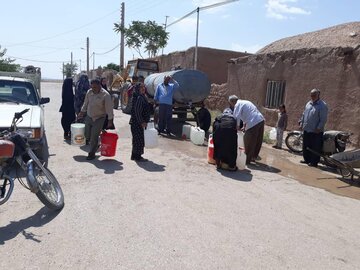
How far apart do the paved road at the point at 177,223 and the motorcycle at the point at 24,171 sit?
0.68 feet

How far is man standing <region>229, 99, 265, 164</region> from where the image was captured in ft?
27.1

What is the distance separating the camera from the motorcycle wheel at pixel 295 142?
10391 millimetres

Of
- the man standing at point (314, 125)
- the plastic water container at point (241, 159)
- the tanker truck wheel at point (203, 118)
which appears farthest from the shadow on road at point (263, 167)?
the tanker truck wheel at point (203, 118)

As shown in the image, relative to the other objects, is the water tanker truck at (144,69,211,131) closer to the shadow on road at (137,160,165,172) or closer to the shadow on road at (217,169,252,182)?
the shadow on road at (137,160,165,172)

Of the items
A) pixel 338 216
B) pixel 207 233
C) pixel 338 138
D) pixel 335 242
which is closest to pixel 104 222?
pixel 207 233

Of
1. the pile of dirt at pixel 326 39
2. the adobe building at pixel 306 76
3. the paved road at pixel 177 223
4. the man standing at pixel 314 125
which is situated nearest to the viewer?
the paved road at pixel 177 223

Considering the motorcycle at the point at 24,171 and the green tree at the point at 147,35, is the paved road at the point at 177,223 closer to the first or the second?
the motorcycle at the point at 24,171

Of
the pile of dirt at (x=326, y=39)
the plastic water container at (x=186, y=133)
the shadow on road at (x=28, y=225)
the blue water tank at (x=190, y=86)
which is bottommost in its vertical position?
the shadow on road at (x=28, y=225)

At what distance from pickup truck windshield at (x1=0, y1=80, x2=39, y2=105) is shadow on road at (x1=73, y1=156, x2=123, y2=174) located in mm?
1519

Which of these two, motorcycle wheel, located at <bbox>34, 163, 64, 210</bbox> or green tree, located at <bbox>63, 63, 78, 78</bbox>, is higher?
green tree, located at <bbox>63, 63, 78, 78</bbox>

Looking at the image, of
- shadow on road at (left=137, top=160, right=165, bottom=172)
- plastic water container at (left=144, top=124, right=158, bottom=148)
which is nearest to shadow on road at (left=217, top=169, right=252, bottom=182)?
shadow on road at (left=137, top=160, right=165, bottom=172)

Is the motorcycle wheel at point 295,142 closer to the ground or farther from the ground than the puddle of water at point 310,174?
farther from the ground

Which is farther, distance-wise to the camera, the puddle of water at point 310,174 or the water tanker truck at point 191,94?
the water tanker truck at point 191,94

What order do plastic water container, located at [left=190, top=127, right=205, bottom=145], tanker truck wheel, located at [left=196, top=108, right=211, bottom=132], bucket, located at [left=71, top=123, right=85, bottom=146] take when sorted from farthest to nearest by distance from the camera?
tanker truck wheel, located at [left=196, top=108, right=211, bottom=132], plastic water container, located at [left=190, top=127, right=205, bottom=145], bucket, located at [left=71, top=123, right=85, bottom=146]
